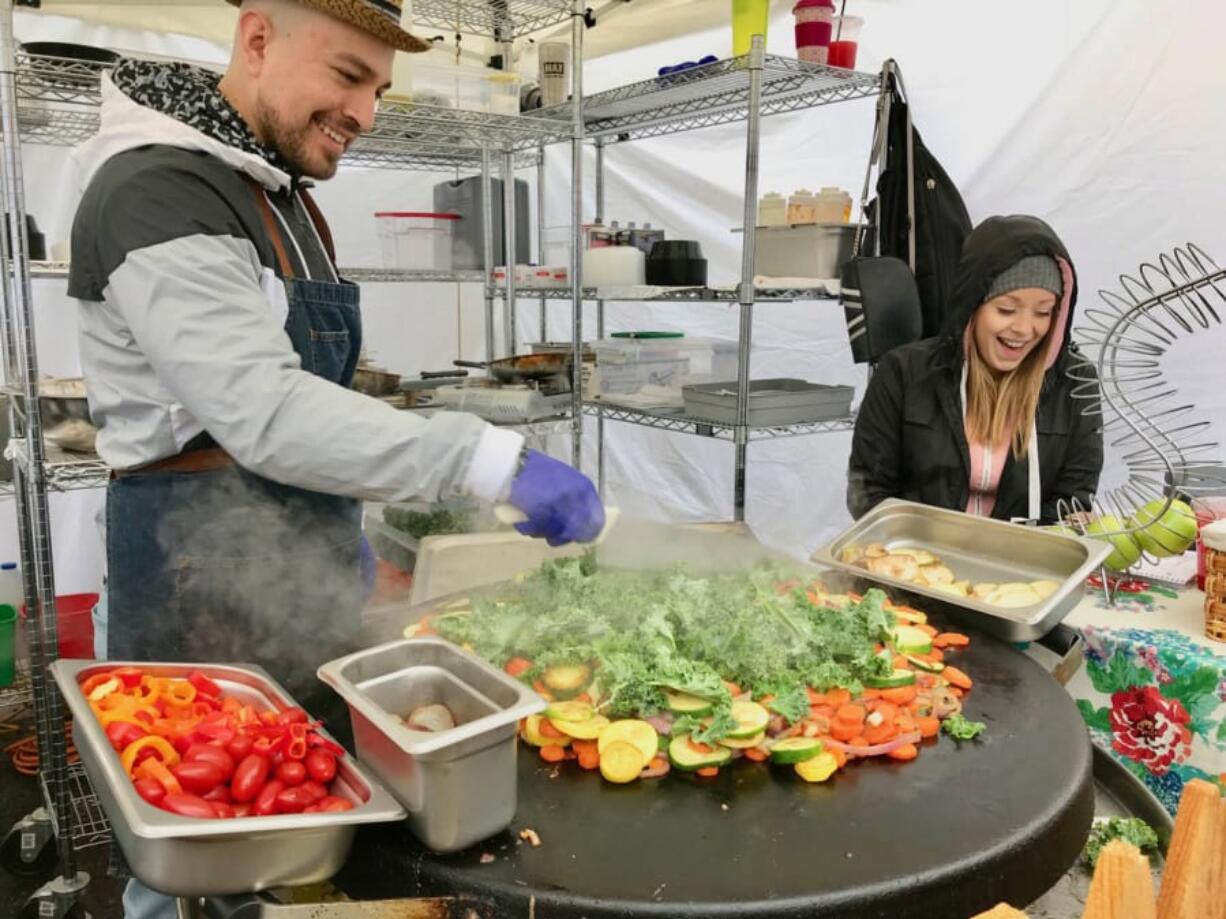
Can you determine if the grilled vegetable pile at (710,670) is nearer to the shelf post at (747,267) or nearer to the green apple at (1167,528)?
the green apple at (1167,528)

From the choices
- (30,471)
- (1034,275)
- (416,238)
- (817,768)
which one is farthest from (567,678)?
(416,238)

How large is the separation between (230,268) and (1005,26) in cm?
367

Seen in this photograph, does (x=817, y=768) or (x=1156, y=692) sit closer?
(x=817, y=768)

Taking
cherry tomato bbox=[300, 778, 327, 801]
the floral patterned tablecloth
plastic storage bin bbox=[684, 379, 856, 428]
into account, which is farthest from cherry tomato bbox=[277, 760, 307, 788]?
plastic storage bin bbox=[684, 379, 856, 428]

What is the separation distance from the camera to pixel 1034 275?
2857mm

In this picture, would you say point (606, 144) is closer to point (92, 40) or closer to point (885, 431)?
point (92, 40)

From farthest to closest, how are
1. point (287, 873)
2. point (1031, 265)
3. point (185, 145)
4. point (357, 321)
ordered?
point (1031, 265)
point (357, 321)
point (185, 145)
point (287, 873)

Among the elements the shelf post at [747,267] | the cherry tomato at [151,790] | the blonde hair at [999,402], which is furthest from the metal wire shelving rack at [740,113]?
the cherry tomato at [151,790]

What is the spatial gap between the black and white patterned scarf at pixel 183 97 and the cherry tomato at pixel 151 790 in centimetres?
139

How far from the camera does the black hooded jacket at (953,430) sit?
304cm

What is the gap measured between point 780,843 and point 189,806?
73 centimetres

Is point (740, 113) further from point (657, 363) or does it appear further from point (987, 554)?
point (987, 554)

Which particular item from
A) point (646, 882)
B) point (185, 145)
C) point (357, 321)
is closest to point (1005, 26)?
point (357, 321)

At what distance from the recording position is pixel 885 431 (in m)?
3.22
